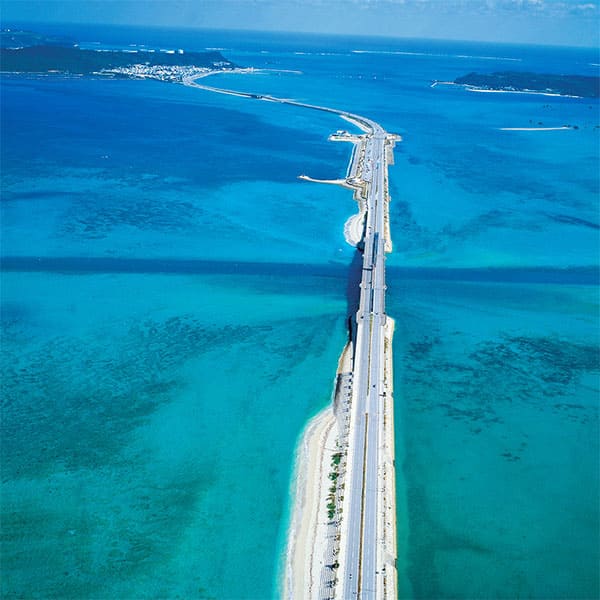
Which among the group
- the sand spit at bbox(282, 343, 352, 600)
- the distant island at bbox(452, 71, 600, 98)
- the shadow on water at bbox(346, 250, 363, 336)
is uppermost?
the distant island at bbox(452, 71, 600, 98)

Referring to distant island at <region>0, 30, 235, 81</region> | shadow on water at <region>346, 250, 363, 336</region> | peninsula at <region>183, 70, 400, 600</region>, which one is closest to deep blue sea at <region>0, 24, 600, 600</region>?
shadow on water at <region>346, 250, 363, 336</region>

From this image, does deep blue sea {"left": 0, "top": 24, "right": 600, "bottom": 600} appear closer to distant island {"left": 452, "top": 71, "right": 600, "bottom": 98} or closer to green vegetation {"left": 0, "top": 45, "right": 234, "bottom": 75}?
green vegetation {"left": 0, "top": 45, "right": 234, "bottom": 75}

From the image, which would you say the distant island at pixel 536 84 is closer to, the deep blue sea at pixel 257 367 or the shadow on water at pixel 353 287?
the deep blue sea at pixel 257 367

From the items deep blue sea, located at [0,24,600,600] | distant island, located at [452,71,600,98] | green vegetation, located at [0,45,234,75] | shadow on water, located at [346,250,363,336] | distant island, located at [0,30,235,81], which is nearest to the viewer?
deep blue sea, located at [0,24,600,600]

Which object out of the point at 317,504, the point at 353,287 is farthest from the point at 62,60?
the point at 317,504

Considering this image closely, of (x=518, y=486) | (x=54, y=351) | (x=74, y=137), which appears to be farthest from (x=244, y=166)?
(x=518, y=486)

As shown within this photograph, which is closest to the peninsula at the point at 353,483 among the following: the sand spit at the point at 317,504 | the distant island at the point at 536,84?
the sand spit at the point at 317,504

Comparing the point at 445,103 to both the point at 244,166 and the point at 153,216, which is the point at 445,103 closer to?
the point at 244,166
